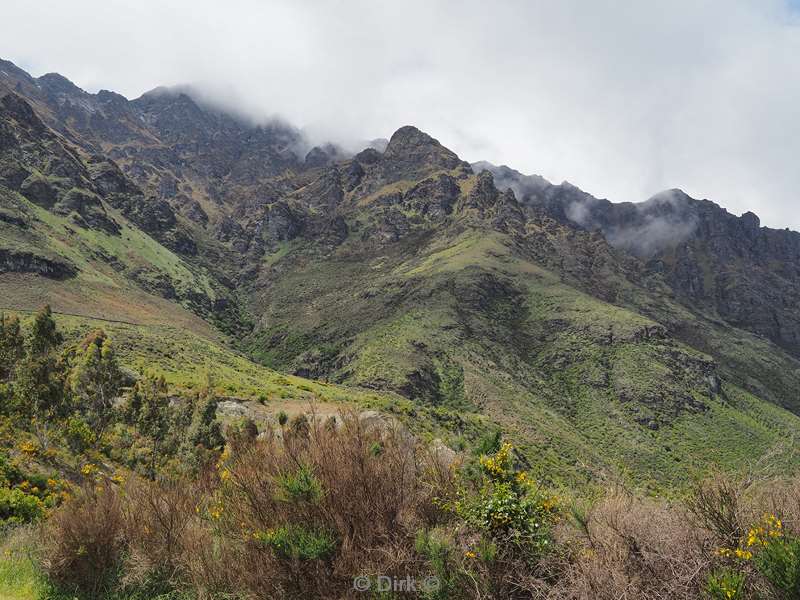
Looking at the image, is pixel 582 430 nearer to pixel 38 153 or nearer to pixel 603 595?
pixel 603 595

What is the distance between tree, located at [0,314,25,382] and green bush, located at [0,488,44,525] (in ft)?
56.5

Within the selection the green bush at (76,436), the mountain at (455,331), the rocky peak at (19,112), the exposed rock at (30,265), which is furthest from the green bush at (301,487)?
the rocky peak at (19,112)

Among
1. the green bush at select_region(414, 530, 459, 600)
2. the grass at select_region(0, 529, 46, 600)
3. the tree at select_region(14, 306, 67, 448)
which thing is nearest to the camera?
the green bush at select_region(414, 530, 459, 600)

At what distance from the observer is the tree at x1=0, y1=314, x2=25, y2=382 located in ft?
83.9

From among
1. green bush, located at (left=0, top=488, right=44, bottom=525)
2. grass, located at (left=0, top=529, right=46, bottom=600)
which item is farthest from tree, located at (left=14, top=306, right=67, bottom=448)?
grass, located at (left=0, top=529, right=46, bottom=600)

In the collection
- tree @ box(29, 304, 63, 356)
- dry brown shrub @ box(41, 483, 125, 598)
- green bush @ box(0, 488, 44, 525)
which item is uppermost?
dry brown shrub @ box(41, 483, 125, 598)

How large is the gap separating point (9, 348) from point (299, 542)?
93.3 ft

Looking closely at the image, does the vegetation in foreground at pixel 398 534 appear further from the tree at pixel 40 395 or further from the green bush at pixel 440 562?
the tree at pixel 40 395

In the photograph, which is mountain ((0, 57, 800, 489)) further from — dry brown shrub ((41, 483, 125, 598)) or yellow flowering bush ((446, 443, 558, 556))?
yellow flowering bush ((446, 443, 558, 556))

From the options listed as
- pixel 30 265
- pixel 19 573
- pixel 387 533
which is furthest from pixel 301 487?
pixel 30 265

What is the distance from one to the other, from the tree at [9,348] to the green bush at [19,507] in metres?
17.2

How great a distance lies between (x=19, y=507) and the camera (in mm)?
11242

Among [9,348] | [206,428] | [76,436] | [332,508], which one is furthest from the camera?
[9,348]

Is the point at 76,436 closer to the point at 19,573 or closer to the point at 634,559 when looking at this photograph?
the point at 19,573
